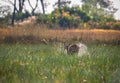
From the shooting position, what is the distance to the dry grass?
3217 millimetres

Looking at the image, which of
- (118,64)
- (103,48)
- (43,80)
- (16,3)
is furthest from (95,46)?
(16,3)

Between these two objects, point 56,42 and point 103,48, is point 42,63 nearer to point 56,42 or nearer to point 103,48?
point 56,42

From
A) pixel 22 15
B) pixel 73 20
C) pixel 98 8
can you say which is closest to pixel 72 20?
pixel 73 20

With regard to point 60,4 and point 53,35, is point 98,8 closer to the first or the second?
point 60,4

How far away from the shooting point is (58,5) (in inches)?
133

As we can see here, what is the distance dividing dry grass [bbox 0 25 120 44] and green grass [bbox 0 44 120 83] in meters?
0.07

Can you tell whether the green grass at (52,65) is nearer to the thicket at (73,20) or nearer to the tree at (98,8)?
the thicket at (73,20)

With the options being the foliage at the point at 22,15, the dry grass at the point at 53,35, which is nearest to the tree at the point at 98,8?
the dry grass at the point at 53,35

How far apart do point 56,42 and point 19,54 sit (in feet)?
1.45

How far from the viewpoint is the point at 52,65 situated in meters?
3.22

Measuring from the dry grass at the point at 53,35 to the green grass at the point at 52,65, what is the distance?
72mm

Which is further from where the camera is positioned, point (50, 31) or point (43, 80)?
point (50, 31)

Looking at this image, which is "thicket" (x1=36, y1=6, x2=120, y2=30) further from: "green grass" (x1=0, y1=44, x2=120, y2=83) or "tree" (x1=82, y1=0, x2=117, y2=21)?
"green grass" (x1=0, y1=44, x2=120, y2=83)

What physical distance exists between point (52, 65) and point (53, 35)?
1.14 feet
